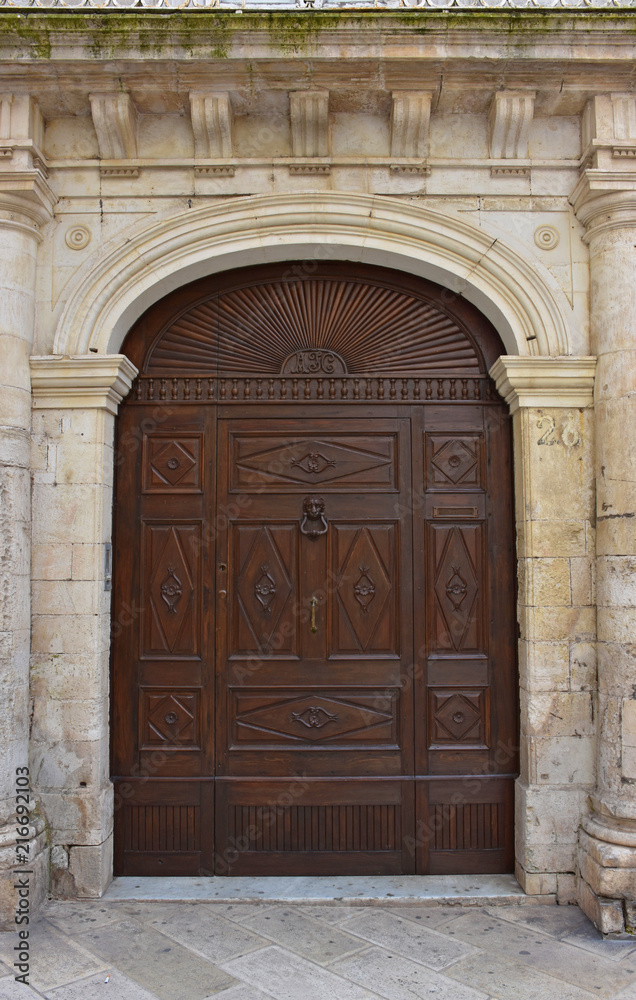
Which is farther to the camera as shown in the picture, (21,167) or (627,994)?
(21,167)

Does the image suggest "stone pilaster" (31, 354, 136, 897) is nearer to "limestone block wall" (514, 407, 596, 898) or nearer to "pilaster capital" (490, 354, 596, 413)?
"pilaster capital" (490, 354, 596, 413)

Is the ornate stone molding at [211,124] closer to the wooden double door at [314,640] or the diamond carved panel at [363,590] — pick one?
the wooden double door at [314,640]

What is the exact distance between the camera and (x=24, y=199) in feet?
13.3

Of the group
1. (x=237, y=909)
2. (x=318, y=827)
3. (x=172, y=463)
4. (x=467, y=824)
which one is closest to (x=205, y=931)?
(x=237, y=909)

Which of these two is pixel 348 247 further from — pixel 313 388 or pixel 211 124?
pixel 211 124

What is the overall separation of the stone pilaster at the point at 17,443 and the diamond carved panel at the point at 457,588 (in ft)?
7.59

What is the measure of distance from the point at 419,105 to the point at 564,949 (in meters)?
4.35

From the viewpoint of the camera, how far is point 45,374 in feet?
13.7

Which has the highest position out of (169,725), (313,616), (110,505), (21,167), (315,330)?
(21,167)

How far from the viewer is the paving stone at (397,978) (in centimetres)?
318

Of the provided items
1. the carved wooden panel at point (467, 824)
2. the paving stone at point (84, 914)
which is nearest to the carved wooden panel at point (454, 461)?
the carved wooden panel at point (467, 824)

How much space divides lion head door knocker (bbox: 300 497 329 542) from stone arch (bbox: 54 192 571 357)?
143cm

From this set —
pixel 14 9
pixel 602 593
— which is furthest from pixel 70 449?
pixel 602 593

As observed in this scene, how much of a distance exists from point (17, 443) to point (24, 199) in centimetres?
132
